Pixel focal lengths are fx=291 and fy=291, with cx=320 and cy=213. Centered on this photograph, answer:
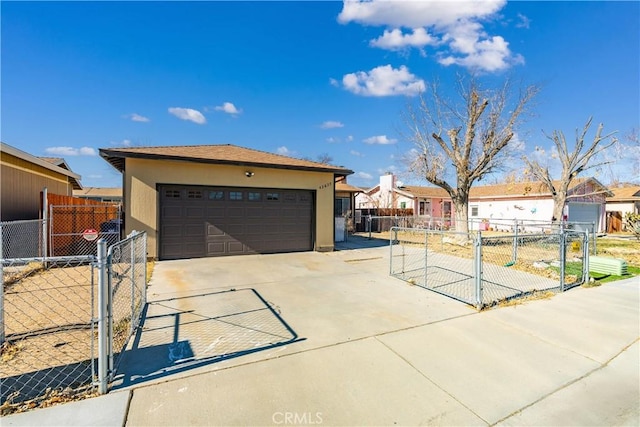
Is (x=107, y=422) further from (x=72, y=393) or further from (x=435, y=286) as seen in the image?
(x=435, y=286)

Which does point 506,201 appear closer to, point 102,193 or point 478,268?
point 478,268

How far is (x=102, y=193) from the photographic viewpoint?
3284cm

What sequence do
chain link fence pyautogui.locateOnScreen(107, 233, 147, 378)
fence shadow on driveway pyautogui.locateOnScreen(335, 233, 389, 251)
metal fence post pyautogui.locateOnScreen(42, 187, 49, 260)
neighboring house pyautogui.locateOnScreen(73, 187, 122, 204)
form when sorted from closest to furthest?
1. chain link fence pyautogui.locateOnScreen(107, 233, 147, 378)
2. metal fence post pyautogui.locateOnScreen(42, 187, 49, 260)
3. fence shadow on driveway pyautogui.locateOnScreen(335, 233, 389, 251)
4. neighboring house pyautogui.locateOnScreen(73, 187, 122, 204)

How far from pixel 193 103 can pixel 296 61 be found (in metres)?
7.37

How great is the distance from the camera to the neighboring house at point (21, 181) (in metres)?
8.98

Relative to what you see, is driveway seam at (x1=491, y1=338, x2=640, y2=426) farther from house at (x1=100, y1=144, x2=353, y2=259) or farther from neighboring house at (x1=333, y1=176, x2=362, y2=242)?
neighboring house at (x1=333, y1=176, x2=362, y2=242)

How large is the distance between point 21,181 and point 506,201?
30.5 m

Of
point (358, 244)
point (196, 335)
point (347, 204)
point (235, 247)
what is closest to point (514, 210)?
point (347, 204)

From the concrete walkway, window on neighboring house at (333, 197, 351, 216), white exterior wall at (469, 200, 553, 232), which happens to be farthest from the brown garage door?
white exterior wall at (469, 200, 553, 232)

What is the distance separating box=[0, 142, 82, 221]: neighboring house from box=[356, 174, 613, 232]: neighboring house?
2096cm

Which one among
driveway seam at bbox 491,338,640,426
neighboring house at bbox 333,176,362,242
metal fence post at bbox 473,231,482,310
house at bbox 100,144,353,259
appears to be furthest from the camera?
neighboring house at bbox 333,176,362,242

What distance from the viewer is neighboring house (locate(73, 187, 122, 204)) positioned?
3097 centimetres

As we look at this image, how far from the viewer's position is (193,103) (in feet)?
60.5

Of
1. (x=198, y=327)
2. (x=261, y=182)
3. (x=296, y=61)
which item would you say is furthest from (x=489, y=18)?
(x=198, y=327)
